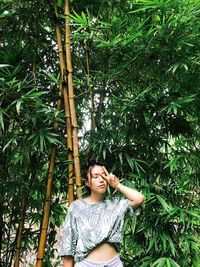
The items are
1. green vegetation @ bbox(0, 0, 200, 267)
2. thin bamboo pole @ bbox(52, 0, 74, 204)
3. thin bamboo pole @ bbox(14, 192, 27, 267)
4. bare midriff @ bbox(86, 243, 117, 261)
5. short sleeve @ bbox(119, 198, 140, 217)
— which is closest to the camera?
bare midriff @ bbox(86, 243, 117, 261)

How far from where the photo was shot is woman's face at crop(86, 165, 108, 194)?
6.01 feet

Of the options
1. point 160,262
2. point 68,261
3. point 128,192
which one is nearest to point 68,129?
point 128,192

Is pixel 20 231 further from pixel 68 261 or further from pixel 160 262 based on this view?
pixel 160 262

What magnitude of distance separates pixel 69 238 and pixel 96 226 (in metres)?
0.15

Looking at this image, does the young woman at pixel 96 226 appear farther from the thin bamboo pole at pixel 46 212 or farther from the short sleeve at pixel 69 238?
the thin bamboo pole at pixel 46 212

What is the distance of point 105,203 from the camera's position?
6.12 ft

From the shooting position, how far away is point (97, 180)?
1.83m

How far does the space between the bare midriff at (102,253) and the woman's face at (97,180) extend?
26cm

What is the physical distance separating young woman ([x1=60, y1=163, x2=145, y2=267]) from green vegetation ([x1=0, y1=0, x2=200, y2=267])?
18.3 inches

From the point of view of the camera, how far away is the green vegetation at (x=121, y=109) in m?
2.30

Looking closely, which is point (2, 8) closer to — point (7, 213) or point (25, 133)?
point (25, 133)

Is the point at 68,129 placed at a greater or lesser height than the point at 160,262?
greater

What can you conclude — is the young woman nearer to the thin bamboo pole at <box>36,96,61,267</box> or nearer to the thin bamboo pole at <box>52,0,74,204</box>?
the thin bamboo pole at <box>52,0,74,204</box>

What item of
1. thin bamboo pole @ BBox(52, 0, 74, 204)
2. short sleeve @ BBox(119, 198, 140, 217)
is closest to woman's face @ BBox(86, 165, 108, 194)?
short sleeve @ BBox(119, 198, 140, 217)
